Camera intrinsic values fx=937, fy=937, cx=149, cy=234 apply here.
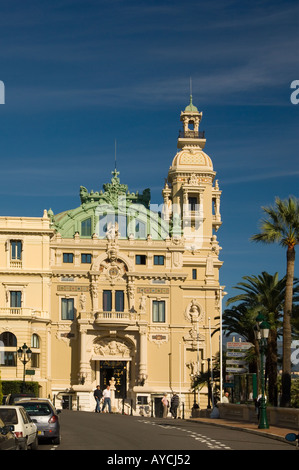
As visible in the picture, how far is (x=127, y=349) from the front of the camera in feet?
313

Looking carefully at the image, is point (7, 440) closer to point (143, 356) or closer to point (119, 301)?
point (143, 356)

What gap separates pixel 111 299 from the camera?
97.4 m

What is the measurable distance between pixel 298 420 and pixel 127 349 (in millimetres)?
59068

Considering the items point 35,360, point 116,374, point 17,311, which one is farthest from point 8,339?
point 116,374

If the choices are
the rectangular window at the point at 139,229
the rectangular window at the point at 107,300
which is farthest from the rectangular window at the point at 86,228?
the rectangular window at the point at 107,300

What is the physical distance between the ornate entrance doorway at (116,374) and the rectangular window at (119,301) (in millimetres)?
5611

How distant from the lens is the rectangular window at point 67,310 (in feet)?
314

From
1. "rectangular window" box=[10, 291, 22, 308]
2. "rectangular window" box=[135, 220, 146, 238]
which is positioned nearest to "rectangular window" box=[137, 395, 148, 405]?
"rectangular window" box=[10, 291, 22, 308]

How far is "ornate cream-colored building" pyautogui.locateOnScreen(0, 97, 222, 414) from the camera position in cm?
9231

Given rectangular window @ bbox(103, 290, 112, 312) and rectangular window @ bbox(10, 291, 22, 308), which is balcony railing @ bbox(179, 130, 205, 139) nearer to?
rectangular window @ bbox(103, 290, 112, 312)

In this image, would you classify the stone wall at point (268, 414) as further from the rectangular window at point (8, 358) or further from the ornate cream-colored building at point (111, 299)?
the ornate cream-colored building at point (111, 299)

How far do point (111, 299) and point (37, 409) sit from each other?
219ft
